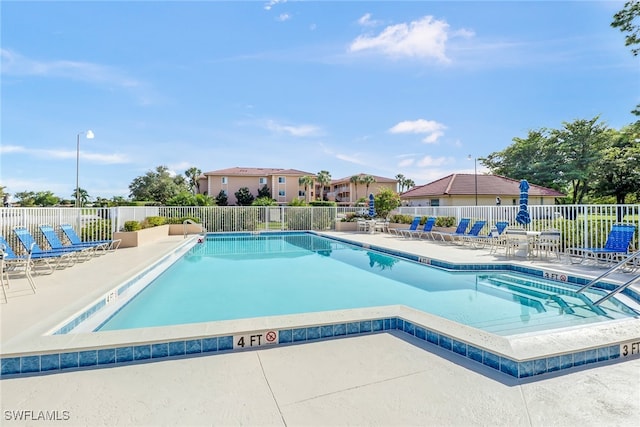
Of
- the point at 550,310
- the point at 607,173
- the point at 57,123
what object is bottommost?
the point at 550,310

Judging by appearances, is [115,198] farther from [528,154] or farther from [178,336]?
[528,154]

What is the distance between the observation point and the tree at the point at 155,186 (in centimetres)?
3975

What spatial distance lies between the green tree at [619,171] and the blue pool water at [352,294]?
24532 millimetres

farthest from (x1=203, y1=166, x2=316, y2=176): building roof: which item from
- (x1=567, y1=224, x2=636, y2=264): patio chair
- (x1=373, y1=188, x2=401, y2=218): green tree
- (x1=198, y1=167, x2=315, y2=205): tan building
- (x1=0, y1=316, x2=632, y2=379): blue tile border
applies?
(x1=0, y1=316, x2=632, y2=379): blue tile border

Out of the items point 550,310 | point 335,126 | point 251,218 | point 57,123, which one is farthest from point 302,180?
point 550,310

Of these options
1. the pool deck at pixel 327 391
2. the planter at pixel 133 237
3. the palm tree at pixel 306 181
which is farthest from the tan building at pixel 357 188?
the pool deck at pixel 327 391

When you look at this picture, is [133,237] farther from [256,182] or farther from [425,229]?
[256,182]

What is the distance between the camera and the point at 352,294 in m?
6.39

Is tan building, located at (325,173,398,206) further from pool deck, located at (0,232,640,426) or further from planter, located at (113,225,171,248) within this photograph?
pool deck, located at (0,232,640,426)

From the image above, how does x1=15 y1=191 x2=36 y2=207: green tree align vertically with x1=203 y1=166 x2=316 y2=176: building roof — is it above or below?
below

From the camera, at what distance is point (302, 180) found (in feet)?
138

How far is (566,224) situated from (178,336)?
10110mm

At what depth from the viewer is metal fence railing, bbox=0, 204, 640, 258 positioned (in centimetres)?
838

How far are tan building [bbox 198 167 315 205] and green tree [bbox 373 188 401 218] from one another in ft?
73.6
